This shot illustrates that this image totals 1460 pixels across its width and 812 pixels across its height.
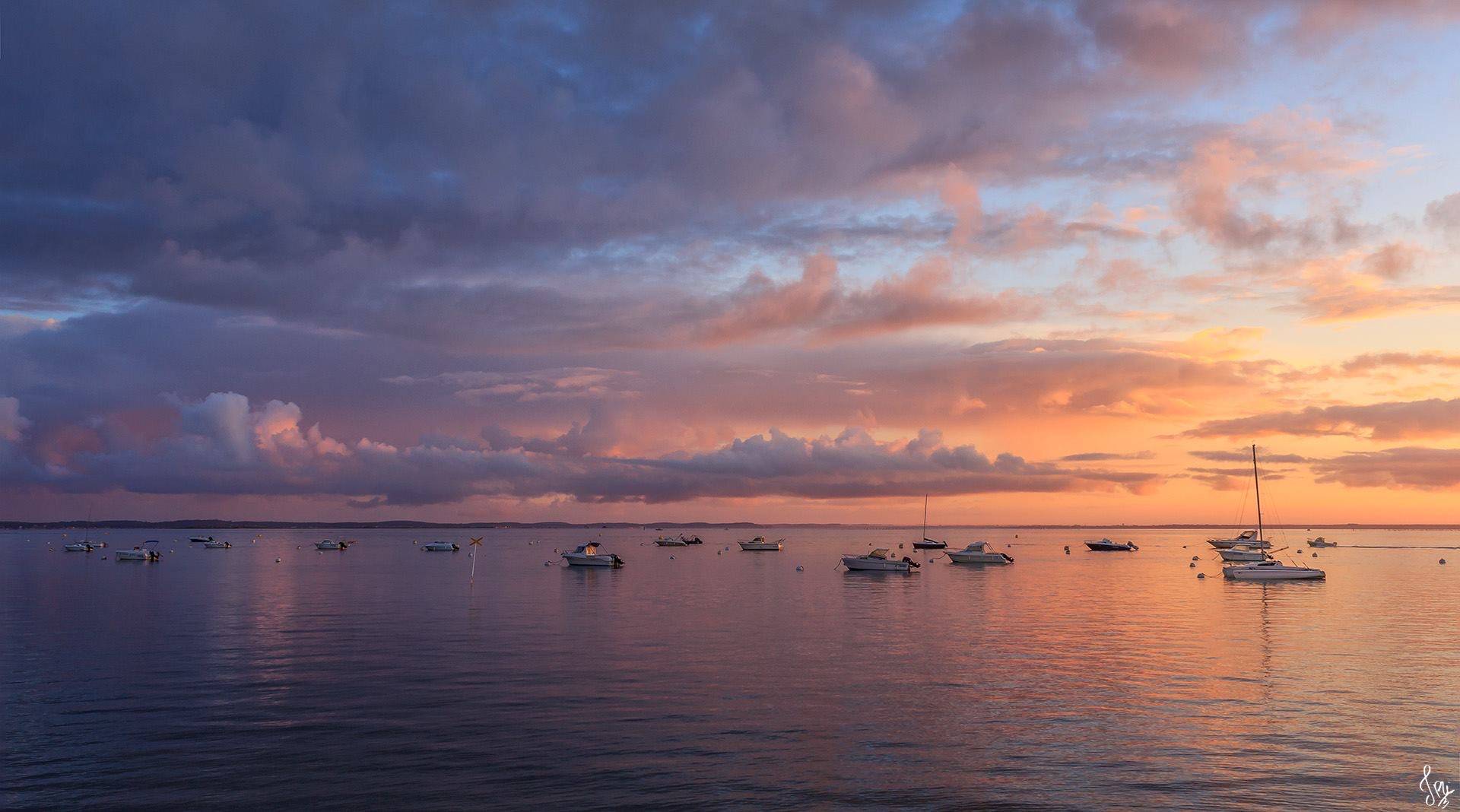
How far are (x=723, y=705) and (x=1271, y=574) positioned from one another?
356 ft

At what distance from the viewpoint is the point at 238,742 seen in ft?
110

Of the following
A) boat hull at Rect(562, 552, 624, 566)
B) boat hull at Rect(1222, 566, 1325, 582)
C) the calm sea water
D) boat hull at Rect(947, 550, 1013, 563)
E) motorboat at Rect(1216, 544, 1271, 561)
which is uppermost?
the calm sea water

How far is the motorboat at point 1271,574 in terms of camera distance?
12281 cm

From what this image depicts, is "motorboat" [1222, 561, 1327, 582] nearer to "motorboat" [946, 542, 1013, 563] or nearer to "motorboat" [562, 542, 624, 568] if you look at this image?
"motorboat" [946, 542, 1013, 563]

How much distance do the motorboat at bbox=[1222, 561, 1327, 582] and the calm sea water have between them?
3588 cm

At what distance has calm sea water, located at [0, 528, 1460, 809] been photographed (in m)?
28.9

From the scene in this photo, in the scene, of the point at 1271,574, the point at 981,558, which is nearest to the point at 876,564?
the point at 981,558

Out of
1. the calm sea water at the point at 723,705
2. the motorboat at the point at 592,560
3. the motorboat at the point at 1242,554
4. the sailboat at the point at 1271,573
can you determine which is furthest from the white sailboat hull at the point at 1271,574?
the motorboat at the point at 592,560

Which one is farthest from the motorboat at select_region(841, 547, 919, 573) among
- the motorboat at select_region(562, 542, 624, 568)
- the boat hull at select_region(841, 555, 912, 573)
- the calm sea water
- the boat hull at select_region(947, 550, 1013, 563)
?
the calm sea water

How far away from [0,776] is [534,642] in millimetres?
32894

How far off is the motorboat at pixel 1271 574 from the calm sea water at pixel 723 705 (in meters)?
35.9

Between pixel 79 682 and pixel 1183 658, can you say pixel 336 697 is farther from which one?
pixel 1183 658

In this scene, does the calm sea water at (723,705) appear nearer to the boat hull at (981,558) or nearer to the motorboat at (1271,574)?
the motorboat at (1271,574)

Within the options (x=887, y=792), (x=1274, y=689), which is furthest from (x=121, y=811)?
(x=1274, y=689)
